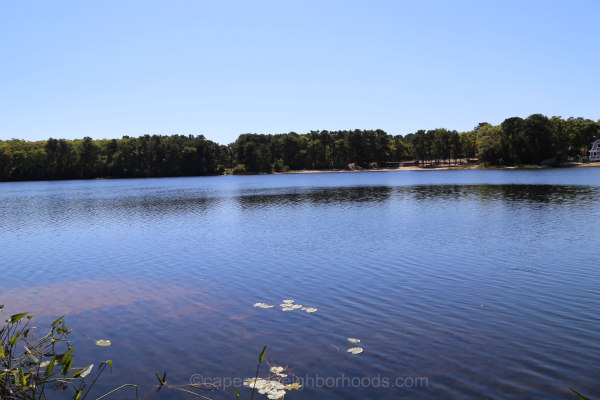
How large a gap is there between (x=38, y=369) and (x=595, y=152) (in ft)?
625

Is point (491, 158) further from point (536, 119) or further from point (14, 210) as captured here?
point (14, 210)

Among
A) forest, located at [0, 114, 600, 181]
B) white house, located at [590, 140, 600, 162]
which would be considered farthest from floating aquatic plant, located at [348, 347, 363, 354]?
white house, located at [590, 140, 600, 162]

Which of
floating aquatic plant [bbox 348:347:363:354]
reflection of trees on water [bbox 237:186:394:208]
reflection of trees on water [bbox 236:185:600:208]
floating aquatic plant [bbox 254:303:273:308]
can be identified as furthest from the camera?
reflection of trees on water [bbox 237:186:394:208]

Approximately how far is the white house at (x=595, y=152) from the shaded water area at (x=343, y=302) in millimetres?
153038

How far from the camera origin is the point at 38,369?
317 inches

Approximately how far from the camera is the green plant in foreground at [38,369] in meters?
6.27

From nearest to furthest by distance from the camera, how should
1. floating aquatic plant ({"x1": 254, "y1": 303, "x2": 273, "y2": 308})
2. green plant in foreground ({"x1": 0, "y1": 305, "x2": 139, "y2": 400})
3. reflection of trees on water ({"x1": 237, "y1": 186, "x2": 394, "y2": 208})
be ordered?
green plant in foreground ({"x1": 0, "y1": 305, "x2": 139, "y2": 400})
floating aquatic plant ({"x1": 254, "y1": 303, "x2": 273, "y2": 308})
reflection of trees on water ({"x1": 237, "y1": 186, "x2": 394, "y2": 208})

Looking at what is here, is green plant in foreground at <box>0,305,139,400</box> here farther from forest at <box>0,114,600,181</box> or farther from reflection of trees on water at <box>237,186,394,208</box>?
forest at <box>0,114,600,181</box>

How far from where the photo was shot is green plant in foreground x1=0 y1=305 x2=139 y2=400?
20.6 ft

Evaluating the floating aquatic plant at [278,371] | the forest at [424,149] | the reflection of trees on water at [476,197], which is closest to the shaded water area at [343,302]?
the floating aquatic plant at [278,371]

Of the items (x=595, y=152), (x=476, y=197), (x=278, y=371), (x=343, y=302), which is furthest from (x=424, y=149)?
(x=278, y=371)

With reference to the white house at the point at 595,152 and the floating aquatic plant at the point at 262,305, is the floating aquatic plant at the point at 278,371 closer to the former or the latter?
the floating aquatic plant at the point at 262,305

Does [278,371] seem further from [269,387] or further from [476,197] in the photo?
[476,197]

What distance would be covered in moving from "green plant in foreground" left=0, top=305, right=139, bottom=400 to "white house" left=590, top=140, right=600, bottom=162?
188 metres
